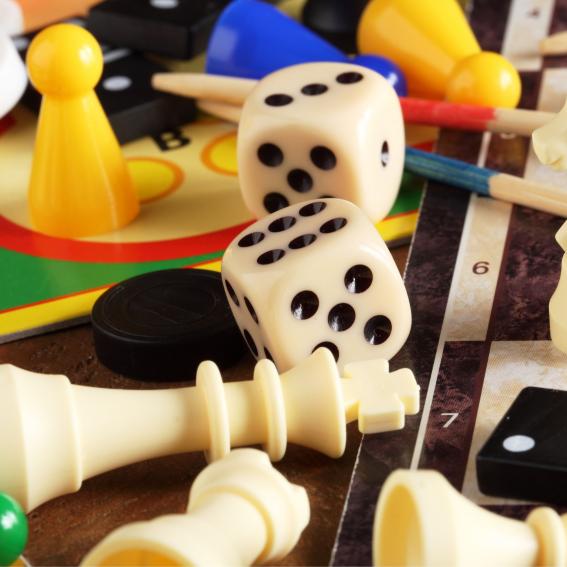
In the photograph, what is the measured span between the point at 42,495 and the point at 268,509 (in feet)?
0.54

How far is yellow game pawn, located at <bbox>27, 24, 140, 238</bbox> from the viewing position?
3.70 feet

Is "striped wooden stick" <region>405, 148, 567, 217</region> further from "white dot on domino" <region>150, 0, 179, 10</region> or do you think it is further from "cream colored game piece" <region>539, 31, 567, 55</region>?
"white dot on domino" <region>150, 0, 179, 10</region>

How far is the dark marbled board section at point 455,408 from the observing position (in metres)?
0.83

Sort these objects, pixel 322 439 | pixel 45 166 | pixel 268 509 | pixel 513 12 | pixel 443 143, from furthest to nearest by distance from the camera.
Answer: pixel 513 12 → pixel 443 143 → pixel 45 166 → pixel 322 439 → pixel 268 509

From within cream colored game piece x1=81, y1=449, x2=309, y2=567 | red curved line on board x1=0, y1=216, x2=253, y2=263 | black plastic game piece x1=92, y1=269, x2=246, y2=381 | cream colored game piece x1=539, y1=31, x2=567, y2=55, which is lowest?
red curved line on board x1=0, y1=216, x2=253, y2=263

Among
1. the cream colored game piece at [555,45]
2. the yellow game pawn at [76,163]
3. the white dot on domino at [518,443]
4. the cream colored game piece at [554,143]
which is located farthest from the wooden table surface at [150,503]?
the cream colored game piece at [555,45]

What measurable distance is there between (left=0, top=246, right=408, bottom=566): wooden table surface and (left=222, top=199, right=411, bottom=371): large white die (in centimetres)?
7

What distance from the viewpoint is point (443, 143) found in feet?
4.18

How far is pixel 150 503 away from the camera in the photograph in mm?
837

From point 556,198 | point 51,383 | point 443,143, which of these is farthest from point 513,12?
point 51,383

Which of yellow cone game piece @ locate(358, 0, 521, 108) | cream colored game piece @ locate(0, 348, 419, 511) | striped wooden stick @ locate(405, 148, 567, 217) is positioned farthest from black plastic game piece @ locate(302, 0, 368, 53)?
cream colored game piece @ locate(0, 348, 419, 511)

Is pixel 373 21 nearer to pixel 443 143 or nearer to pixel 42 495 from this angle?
pixel 443 143

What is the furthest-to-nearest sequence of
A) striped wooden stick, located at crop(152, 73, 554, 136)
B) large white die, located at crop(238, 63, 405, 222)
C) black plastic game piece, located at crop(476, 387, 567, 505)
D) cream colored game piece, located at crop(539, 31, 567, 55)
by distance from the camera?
cream colored game piece, located at crop(539, 31, 567, 55), striped wooden stick, located at crop(152, 73, 554, 136), large white die, located at crop(238, 63, 405, 222), black plastic game piece, located at crop(476, 387, 567, 505)

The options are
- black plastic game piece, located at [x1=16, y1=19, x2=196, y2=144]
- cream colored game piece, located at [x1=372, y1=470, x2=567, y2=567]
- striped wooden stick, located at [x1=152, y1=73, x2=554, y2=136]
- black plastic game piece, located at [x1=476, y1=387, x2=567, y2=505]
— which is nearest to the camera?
cream colored game piece, located at [x1=372, y1=470, x2=567, y2=567]
